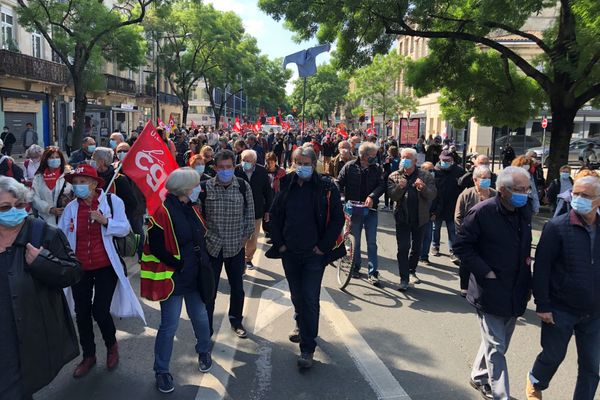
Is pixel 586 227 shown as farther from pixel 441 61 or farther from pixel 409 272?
pixel 441 61

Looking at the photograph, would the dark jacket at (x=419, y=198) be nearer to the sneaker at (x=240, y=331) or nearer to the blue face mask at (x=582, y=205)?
the sneaker at (x=240, y=331)

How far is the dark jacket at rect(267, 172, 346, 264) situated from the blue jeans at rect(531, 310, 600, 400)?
175cm

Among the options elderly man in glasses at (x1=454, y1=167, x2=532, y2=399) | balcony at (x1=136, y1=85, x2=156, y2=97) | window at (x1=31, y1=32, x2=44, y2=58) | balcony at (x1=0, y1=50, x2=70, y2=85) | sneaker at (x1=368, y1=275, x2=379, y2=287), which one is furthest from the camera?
balcony at (x1=136, y1=85, x2=156, y2=97)

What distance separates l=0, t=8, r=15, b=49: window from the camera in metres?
26.3

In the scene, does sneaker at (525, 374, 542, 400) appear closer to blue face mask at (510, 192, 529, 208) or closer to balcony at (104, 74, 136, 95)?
blue face mask at (510, 192, 529, 208)

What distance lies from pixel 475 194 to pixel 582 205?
3.04 metres

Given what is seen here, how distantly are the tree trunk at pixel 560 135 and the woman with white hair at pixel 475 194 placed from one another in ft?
26.6

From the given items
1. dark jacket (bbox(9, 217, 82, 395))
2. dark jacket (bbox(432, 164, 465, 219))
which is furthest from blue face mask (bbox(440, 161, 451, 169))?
dark jacket (bbox(9, 217, 82, 395))

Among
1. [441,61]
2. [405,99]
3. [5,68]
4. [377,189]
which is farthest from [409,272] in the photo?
[405,99]

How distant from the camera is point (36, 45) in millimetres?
29984

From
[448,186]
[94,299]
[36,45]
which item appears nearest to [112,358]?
[94,299]

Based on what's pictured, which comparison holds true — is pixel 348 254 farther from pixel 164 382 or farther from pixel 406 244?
pixel 164 382

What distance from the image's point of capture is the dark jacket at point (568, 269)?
337cm

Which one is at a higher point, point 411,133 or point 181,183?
point 411,133
